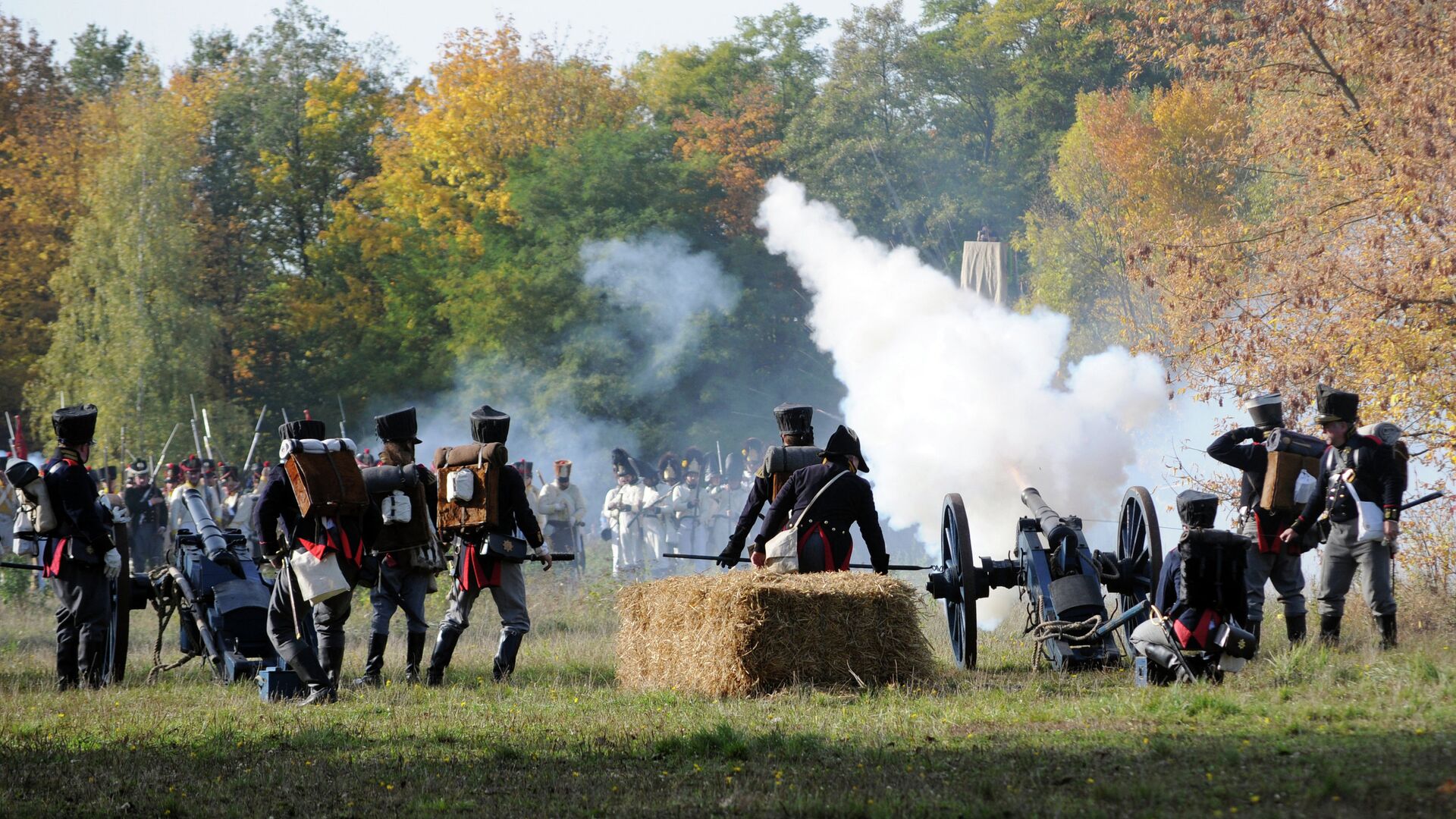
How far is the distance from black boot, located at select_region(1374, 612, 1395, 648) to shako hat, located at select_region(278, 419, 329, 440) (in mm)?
5617

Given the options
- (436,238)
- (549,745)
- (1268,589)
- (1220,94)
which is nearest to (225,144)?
(436,238)

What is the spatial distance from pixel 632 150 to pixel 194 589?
22.1 meters

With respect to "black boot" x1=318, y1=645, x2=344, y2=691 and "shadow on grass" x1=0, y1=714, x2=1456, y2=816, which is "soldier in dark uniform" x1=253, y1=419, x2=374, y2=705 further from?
"shadow on grass" x1=0, y1=714, x2=1456, y2=816

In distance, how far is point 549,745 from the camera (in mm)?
6270

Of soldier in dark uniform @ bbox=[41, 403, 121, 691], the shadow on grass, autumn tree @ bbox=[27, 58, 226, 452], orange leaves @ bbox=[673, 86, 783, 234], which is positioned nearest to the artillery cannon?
the shadow on grass

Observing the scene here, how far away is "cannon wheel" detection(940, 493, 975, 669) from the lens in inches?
335

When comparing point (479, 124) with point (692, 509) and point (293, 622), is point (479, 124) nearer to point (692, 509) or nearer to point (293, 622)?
point (692, 509)

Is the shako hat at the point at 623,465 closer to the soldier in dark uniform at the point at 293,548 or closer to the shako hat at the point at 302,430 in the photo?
the shako hat at the point at 302,430

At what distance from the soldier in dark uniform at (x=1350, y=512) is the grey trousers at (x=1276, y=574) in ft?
0.66

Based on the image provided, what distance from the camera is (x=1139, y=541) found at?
891 centimetres

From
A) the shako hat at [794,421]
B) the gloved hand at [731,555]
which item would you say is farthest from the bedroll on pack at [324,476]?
the shako hat at [794,421]

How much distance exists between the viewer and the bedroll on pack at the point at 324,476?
762 cm

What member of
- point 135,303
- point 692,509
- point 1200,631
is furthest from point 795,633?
point 135,303

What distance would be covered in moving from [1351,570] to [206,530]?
6409 mm
